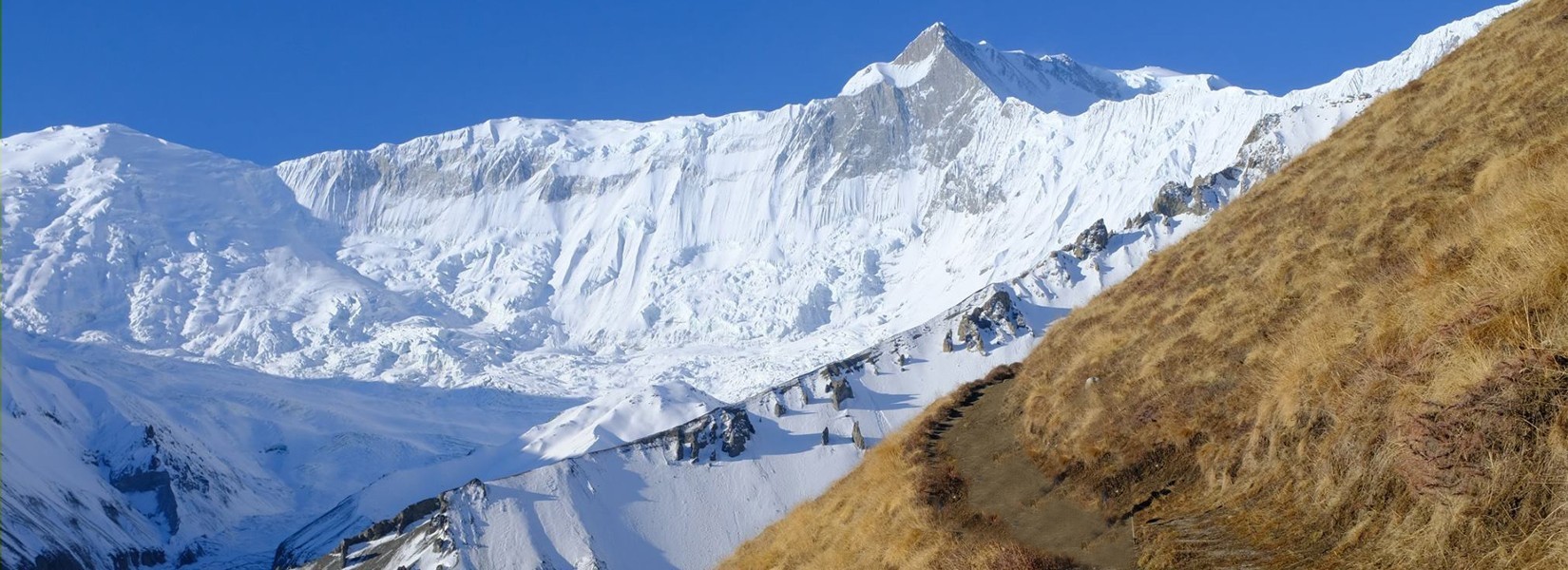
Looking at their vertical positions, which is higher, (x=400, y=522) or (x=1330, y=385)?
(x=400, y=522)

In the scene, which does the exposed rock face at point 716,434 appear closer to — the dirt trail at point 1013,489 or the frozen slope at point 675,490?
the frozen slope at point 675,490

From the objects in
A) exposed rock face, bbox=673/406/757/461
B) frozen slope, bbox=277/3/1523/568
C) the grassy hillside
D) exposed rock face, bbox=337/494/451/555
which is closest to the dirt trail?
the grassy hillside

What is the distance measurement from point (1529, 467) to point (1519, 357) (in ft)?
3.74

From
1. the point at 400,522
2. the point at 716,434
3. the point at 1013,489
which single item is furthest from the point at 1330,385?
the point at 716,434

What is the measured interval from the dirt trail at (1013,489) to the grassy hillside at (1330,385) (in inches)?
4.9

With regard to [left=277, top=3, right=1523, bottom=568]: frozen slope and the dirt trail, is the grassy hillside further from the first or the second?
[left=277, top=3, right=1523, bottom=568]: frozen slope

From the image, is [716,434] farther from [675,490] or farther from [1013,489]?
[1013,489]

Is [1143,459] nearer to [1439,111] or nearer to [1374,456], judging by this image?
[1374,456]

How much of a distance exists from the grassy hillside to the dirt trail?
0.13 metres

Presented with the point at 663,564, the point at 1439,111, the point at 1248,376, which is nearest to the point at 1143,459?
the point at 1248,376

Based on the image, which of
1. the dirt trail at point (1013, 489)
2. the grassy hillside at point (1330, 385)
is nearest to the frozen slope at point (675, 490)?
the dirt trail at point (1013, 489)

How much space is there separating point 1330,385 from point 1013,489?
6.68m

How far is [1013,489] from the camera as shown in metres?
19.0

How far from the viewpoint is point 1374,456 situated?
11891 millimetres
